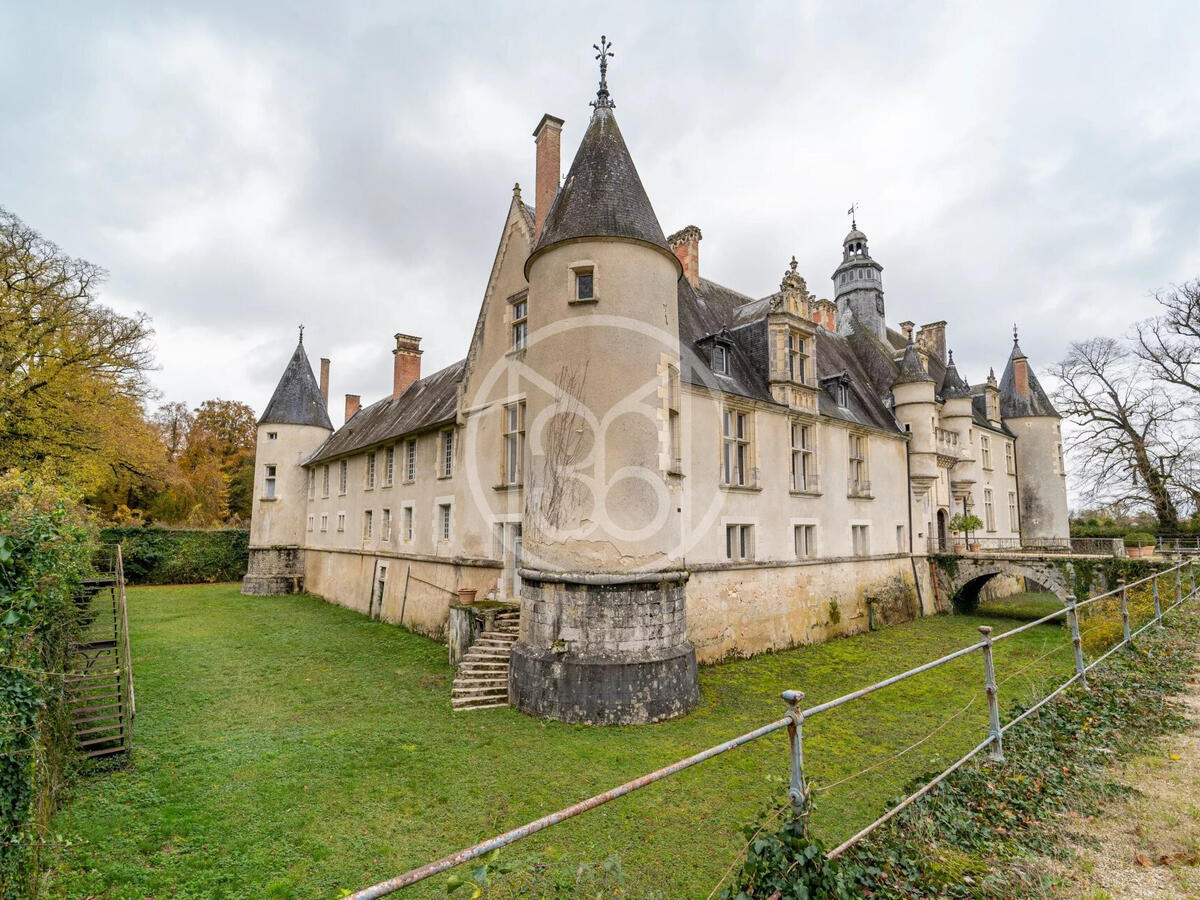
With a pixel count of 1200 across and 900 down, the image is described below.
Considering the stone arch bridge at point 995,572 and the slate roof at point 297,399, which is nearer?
the stone arch bridge at point 995,572

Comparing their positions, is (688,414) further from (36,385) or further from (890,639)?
(36,385)

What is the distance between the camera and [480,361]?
1820 cm

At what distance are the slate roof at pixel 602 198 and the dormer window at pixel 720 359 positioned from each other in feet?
14.6

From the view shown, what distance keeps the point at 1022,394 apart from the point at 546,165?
28.8m

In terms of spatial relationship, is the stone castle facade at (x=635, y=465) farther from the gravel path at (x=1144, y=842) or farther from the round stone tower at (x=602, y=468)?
the gravel path at (x=1144, y=842)

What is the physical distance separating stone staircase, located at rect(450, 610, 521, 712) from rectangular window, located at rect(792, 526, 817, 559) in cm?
905

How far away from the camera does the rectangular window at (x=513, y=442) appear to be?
52.7ft

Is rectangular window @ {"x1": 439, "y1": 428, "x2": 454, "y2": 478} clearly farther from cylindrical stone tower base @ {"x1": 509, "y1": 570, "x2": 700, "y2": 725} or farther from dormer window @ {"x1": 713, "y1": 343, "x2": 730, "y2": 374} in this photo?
dormer window @ {"x1": 713, "y1": 343, "x2": 730, "y2": 374}

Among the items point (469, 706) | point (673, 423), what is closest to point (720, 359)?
point (673, 423)

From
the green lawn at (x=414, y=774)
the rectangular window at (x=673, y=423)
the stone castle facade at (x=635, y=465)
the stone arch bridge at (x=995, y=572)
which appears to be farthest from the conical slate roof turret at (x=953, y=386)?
the rectangular window at (x=673, y=423)

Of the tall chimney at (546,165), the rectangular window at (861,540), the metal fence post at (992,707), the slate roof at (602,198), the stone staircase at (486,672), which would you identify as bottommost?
the stone staircase at (486,672)

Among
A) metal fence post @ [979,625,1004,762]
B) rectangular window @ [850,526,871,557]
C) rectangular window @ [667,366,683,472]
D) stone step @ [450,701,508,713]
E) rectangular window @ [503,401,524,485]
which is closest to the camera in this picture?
metal fence post @ [979,625,1004,762]

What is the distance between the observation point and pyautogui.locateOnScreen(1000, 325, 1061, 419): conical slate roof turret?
1239 inches

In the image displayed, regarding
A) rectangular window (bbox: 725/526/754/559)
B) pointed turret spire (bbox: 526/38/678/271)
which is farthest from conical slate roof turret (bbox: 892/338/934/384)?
pointed turret spire (bbox: 526/38/678/271)
